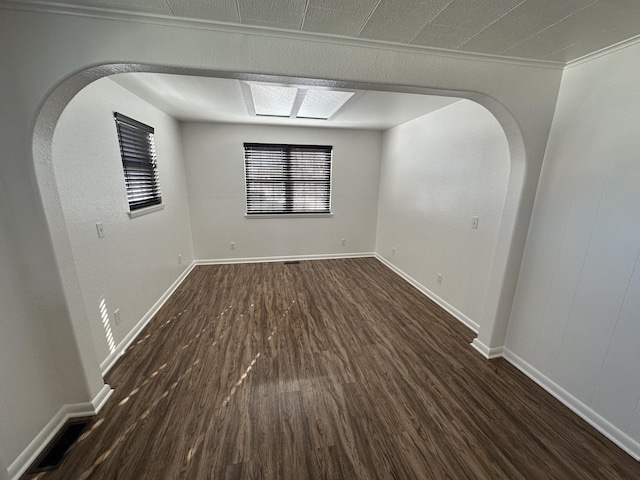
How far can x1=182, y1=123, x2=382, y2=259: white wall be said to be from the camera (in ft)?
13.4

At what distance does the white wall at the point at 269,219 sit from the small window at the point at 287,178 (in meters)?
0.12

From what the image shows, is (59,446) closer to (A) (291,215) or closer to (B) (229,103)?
(B) (229,103)

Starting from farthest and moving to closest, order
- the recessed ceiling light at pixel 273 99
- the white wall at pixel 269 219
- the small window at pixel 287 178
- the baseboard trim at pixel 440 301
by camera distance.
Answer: the small window at pixel 287 178 < the white wall at pixel 269 219 < the baseboard trim at pixel 440 301 < the recessed ceiling light at pixel 273 99

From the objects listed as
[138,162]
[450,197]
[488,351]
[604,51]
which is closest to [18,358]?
[138,162]

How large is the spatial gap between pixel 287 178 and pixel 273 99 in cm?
183

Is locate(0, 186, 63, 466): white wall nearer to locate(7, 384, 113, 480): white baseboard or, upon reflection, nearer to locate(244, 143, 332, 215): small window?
locate(7, 384, 113, 480): white baseboard

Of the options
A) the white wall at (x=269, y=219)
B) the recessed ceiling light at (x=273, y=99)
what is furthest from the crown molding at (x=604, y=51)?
the white wall at (x=269, y=219)

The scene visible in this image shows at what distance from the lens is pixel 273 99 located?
106 inches

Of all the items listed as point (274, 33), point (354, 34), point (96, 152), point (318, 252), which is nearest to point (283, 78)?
point (274, 33)

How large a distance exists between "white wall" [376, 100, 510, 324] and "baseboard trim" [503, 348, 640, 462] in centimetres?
55

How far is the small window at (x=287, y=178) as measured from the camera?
4.30 metres

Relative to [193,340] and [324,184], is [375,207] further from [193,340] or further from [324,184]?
[193,340]

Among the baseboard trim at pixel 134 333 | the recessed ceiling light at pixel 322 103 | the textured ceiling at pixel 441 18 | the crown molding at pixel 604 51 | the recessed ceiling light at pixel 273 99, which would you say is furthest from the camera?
the recessed ceiling light at pixel 322 103

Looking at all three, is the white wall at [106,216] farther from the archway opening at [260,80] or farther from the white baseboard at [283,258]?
the white baseboard at [283,258]
